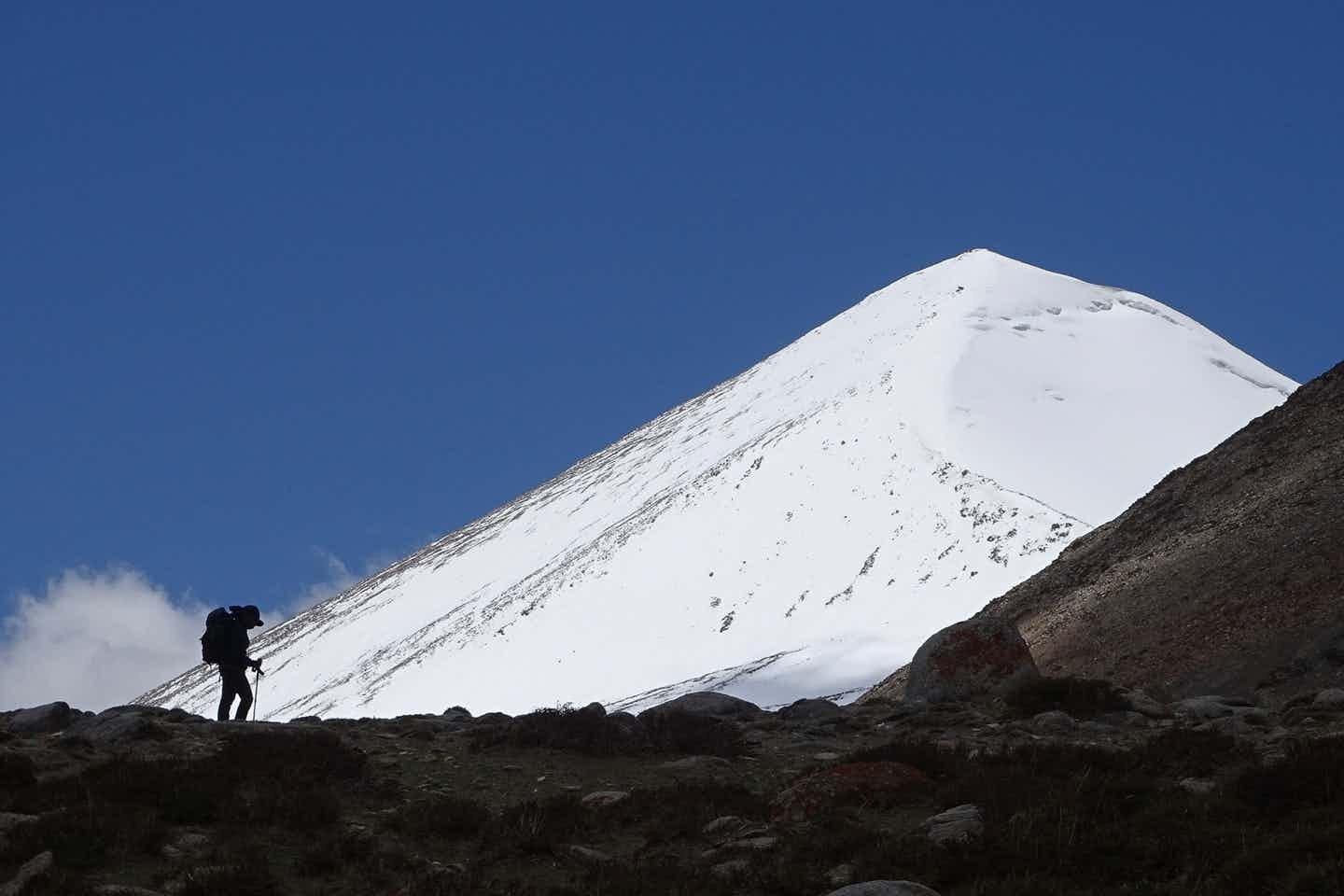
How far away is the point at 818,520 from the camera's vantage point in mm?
74562

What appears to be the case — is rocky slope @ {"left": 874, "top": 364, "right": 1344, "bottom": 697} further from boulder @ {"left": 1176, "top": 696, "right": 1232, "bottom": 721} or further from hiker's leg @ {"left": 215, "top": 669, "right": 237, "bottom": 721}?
hiker's leg @ {"left": 215, "top": 669, "right": 237, "bottom": 721}

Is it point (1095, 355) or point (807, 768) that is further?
point (1095, 355)

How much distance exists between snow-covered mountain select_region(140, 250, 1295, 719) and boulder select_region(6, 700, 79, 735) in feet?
115

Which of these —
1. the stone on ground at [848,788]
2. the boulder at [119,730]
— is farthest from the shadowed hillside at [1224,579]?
the boulder at [119,730]

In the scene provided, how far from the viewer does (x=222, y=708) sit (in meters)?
16.7

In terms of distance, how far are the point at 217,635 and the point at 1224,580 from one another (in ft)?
48.1

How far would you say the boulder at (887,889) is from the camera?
27.7 feet

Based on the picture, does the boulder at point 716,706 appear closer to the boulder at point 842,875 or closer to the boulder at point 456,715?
the boulder at point 456,715

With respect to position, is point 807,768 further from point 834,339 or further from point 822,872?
point 834,339

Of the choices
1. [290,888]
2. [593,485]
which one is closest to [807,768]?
[290,888]

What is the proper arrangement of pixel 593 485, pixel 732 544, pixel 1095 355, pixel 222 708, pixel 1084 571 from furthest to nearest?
pixel 593 485, pixel 1095 355, pixel 732 544, pixel 1084 571, pixel 222 708

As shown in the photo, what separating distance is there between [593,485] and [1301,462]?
284ft

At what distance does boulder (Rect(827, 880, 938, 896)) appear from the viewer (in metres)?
8.45

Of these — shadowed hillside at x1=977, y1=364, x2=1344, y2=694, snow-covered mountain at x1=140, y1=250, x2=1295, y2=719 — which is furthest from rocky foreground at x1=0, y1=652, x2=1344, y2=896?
snow-covered mountain at x1=140, y1=250, x2=1295, y2=719
